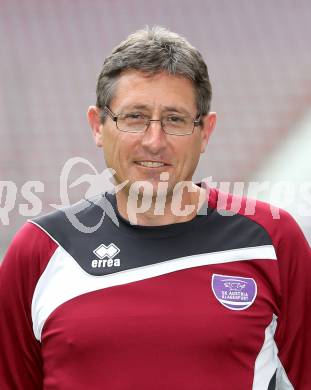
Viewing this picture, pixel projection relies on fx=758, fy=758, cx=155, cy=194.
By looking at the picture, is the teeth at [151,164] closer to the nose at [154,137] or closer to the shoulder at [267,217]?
the nose at [154,137]

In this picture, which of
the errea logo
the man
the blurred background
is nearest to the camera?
the man


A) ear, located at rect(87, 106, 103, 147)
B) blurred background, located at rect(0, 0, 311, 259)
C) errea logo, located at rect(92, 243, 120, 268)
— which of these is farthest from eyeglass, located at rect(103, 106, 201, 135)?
blurred background, located at rect(0, 0, 311, 259)

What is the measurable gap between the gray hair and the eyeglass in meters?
0.07

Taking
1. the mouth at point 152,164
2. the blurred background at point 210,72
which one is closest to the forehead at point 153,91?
the mouth at point 152,164

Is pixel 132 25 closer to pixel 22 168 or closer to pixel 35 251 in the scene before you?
pixel 22 168

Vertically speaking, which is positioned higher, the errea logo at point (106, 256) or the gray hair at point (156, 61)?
the gray hair at point (156, 61)

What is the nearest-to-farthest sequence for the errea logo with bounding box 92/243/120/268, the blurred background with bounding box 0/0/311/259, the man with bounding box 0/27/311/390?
the man with bounding box 0/27/311/390 < the errea logo with bounding box 92/243/120/268 < the blurred background with bounding box 0/0/311/259

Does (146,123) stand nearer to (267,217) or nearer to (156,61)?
(156,61)

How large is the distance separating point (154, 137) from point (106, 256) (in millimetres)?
299

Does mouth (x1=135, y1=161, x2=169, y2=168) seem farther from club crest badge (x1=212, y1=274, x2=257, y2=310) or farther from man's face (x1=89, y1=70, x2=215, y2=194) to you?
club crest badge (x1=212, y1=274, x2=257, y2=310)

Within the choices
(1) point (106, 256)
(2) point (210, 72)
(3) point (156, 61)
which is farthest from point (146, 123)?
(2) point (210, 72)

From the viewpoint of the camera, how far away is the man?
1.59 metres

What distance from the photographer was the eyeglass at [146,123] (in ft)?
5.39

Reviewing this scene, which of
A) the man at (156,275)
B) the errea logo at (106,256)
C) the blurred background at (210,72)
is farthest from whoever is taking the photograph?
the blurred background at (210,72)
